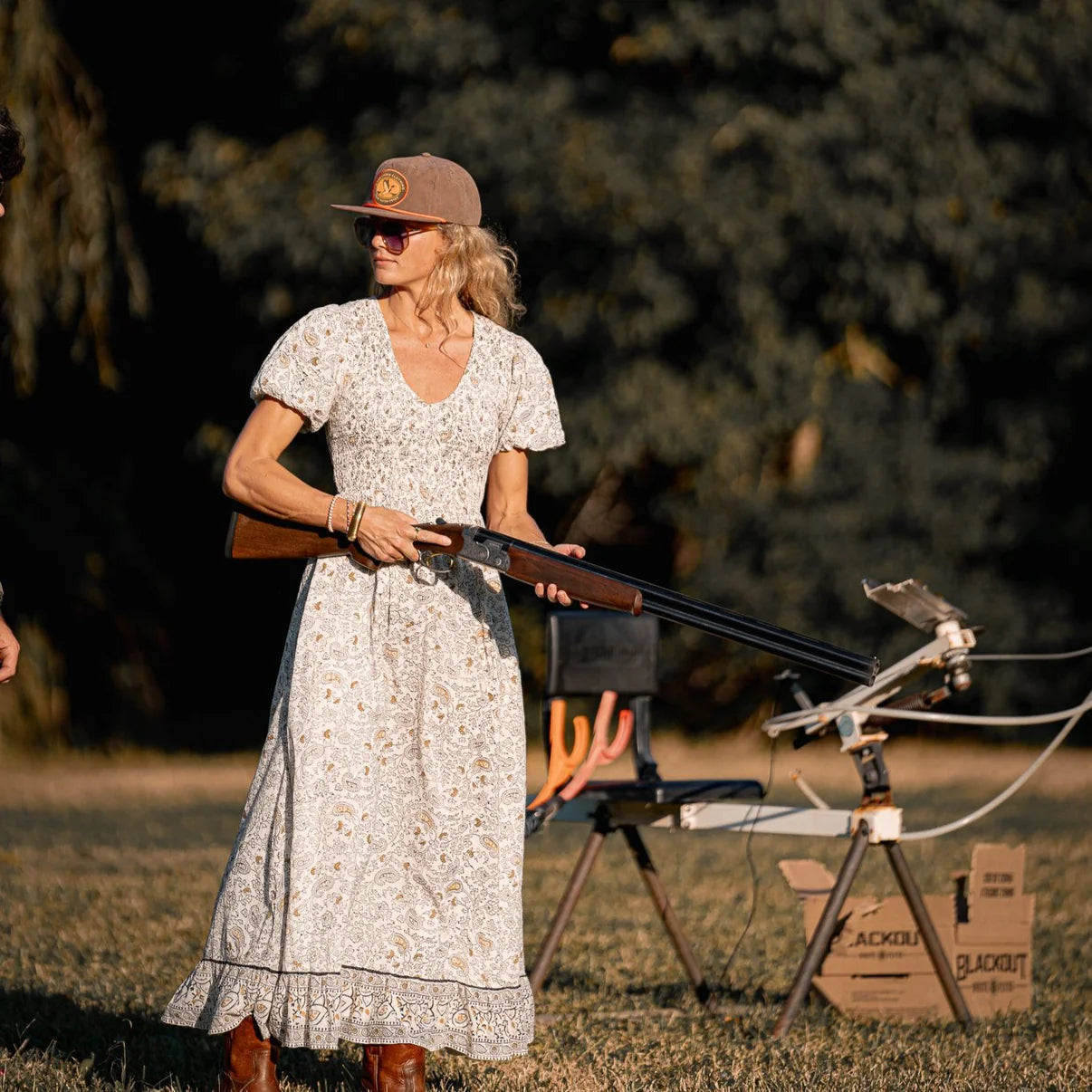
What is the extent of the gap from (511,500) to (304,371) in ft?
2.17

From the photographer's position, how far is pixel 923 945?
18.7 feet

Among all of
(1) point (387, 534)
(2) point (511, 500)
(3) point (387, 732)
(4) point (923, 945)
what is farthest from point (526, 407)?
(4) point (923, 945)

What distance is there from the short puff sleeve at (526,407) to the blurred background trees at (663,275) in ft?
27.7

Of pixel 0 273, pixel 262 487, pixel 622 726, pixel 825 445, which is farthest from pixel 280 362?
pixel 825 445

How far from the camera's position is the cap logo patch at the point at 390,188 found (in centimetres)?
415

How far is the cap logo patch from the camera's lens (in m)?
4.15

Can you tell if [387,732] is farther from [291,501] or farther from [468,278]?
[468,278]

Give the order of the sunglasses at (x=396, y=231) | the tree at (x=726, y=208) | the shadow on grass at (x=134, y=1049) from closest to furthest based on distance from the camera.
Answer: the sunglasses at (x=396, y=231) < the shadow on grass at (x=134, y=1049) < the tree at (x=726, y=208)

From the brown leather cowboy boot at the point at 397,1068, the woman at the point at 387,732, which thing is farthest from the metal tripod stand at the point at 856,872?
the brown leather cowboy boot at the point at 397,1068

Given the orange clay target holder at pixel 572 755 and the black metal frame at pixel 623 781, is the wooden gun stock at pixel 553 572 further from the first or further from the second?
the black metal frame at pixel 623 781

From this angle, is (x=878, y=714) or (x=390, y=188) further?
(x=878, y=714)

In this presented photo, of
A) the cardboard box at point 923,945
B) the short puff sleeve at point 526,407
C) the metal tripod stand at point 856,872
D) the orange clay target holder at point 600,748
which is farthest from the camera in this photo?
the cardboard box at point 923,945

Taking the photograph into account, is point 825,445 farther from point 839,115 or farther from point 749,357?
point 839,115

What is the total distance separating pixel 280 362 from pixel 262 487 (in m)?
0.29
